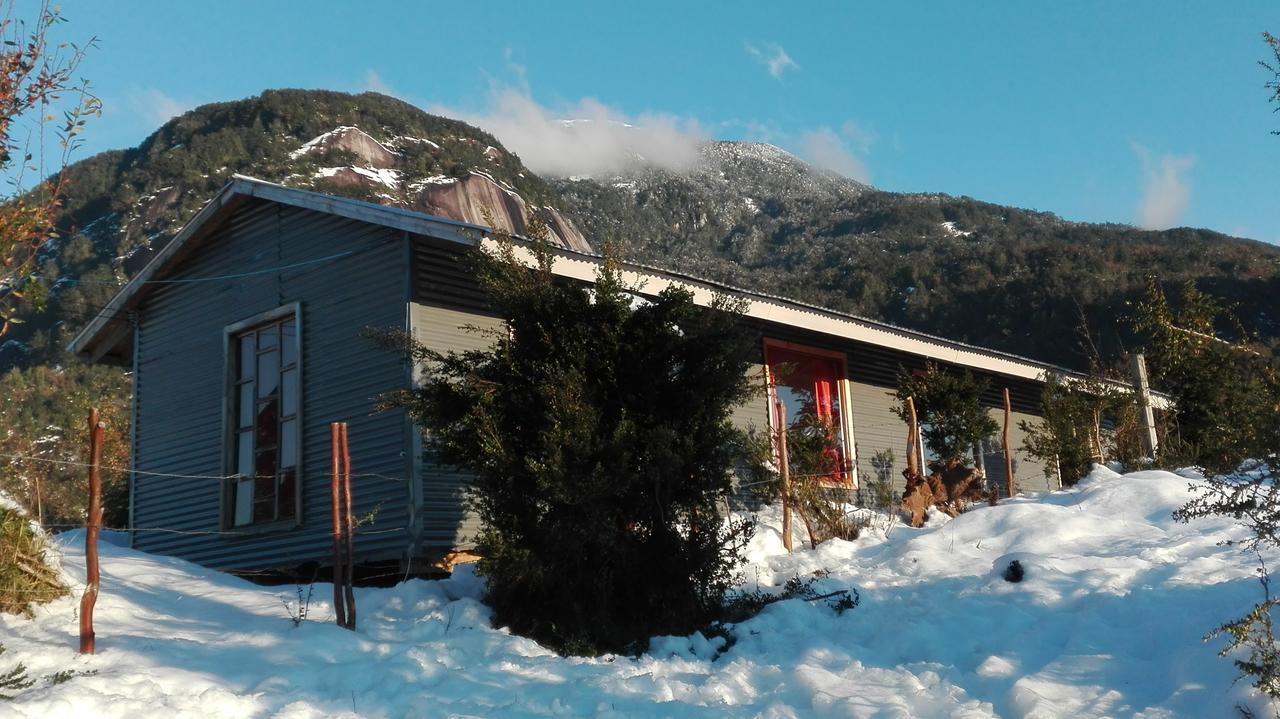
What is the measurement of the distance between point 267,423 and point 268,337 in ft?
3.38

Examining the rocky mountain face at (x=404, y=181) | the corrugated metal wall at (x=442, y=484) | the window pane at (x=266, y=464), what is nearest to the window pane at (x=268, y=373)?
the window pane at (x=266, y=464)

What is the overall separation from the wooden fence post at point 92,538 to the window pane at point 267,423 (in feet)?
17.6

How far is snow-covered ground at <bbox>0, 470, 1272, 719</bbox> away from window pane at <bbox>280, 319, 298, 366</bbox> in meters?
3.17

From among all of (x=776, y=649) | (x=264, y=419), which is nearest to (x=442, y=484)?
(x=264, y=419)

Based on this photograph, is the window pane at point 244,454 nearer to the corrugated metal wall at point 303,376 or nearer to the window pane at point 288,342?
the corrugated metal wall at point 303,376

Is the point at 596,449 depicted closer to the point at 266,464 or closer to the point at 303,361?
the point at 303,361

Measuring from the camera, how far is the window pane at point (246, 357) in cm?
1344

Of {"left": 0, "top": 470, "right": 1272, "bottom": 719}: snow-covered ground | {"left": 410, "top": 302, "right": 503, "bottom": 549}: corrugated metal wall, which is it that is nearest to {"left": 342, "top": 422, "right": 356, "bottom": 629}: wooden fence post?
{"left": 0, "top": 470, "right": 1272, "bottom": 719}: snow-covered ground

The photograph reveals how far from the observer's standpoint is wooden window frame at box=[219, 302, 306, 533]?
12.4 m

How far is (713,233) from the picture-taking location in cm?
8675

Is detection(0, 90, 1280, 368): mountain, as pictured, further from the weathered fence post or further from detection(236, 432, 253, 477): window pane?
detection(236, 432, 253, 477): window pane

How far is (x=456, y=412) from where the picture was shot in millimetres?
9039

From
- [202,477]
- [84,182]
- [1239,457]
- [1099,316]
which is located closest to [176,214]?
[84,182]

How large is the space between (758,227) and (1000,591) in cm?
7772
